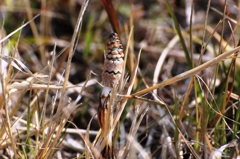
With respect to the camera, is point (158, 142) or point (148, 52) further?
point (148, 52)

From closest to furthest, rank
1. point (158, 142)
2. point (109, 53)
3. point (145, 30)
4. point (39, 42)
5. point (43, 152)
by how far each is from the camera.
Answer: point (109, 53)
point (43, 152)
point (158, 142)
point (39, 42)
point (145, 30)

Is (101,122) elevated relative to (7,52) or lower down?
lower down

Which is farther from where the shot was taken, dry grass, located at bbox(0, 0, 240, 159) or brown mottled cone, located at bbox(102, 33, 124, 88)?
dry grass, located at bbox(0, 0, 240, 159)

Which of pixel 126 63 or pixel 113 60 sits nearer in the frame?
pixel 113 60

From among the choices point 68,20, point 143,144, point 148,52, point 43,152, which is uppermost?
point 68,20

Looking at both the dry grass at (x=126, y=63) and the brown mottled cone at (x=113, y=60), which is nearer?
the brown mottled cone at (x=113, y=60)

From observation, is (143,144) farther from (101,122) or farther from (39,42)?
(39,42)

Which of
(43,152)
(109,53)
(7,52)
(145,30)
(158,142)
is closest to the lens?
(109,53)

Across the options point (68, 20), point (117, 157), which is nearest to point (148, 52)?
point (68, 20)
